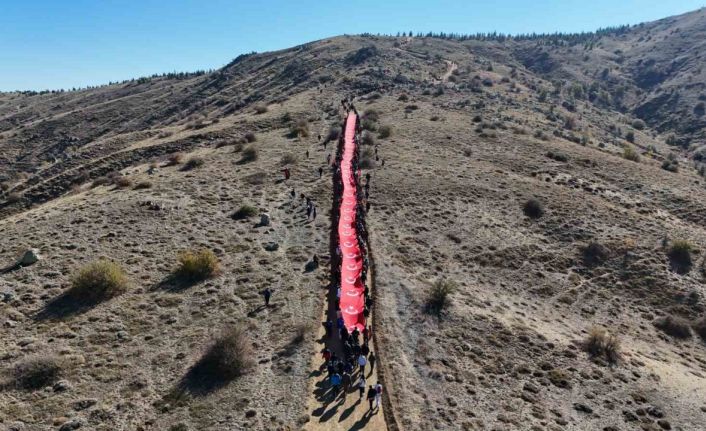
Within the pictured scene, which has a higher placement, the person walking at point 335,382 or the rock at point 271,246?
the rock at point 271,246

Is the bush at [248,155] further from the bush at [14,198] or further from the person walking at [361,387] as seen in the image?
the person walking at [361,387]

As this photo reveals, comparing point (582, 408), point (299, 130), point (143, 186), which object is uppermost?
point (299, 130)

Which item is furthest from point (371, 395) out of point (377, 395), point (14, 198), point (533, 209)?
point (14, 198)

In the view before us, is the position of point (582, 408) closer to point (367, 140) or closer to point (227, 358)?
point (227, 358)

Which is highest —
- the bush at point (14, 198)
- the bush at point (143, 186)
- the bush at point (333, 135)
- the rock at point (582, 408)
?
the bush at point (333, 135)

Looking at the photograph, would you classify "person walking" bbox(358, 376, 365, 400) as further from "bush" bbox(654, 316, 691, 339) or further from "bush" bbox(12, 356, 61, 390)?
"bush" bbox(654, 316, 691, 339)

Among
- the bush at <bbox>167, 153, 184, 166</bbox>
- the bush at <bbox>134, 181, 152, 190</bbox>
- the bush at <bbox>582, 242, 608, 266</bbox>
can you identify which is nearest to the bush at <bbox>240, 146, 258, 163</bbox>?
the bush at <bbox>167, 153, 184, 166</bbox>

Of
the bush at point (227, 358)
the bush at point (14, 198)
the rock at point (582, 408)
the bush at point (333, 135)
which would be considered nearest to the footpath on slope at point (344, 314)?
the bush at point (227, 358)
